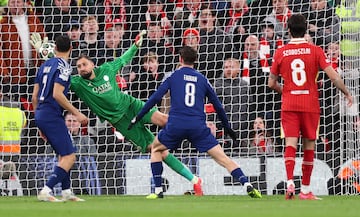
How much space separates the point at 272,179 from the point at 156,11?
3625mm

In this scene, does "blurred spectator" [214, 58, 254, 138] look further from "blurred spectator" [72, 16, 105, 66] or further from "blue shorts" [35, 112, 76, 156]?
"blue shorts" [35, 112, 76, 156]

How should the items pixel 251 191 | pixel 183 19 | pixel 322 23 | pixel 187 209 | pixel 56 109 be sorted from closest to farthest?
pixel 187 209 → pixel 56 109 → pixel 251 191 → pixel 322 23 → pixel 183 19

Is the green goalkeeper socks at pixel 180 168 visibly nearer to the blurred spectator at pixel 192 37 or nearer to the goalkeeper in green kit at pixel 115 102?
the goalkeeper in green kit at pixel 115 102

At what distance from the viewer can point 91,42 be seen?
1723 centimetres

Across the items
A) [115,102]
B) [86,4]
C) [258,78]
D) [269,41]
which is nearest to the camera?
[115,102]

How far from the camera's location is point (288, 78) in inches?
489

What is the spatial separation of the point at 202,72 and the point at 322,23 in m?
2.09

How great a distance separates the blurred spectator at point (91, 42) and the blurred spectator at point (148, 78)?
0.72 meters

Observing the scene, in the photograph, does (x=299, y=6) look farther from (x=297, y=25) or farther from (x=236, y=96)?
(x=297, y=25)

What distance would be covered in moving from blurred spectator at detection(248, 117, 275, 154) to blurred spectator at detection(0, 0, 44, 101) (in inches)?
147

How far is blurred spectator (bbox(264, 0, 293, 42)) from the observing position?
16906 millimetres

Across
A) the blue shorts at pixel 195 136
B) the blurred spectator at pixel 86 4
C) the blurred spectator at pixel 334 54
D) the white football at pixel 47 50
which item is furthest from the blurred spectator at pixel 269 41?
the blue shorts at pixel 195 136

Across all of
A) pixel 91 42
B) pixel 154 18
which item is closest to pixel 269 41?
pixel 154 18

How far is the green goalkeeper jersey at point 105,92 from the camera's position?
13945 millimetres
